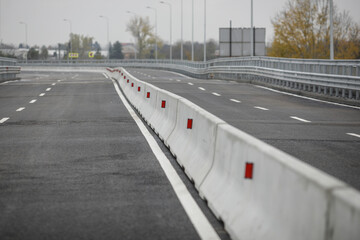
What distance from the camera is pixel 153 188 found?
778 cm

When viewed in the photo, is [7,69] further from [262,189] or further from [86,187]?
[262,189]

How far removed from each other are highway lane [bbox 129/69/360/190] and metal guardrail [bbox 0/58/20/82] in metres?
21.8

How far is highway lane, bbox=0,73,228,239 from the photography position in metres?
5.93

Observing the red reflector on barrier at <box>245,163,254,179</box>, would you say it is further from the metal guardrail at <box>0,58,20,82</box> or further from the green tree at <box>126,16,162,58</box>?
the green tree at <box>126,16,162,58</box>

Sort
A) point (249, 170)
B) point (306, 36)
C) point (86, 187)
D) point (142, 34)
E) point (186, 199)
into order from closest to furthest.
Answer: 1. point (249, 170)
2. point (186, 199)
3. point (86, 187)
4. point (306, 36)
5. point (142, 34)

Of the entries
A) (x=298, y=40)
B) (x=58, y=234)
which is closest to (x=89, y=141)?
(x=58, y=234)

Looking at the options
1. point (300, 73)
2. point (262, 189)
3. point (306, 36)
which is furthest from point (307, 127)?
point (306, 36)

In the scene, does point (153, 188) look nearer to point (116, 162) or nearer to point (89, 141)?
point (116, 162)

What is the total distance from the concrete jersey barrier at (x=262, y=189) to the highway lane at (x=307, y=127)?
1.77 meters

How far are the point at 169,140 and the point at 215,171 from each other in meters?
4.09

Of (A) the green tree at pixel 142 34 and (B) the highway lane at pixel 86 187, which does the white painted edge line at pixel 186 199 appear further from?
(A) the green tree at pixel 142 34

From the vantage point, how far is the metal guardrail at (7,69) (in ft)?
143

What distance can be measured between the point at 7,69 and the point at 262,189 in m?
42.4

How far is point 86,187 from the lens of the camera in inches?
308
